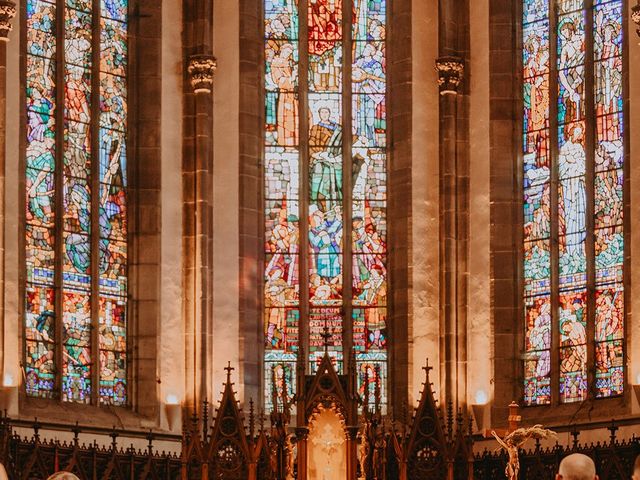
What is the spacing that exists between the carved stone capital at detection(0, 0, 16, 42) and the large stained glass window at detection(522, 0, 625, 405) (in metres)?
7.26

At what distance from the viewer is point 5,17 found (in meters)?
20.9

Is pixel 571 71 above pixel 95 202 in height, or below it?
above

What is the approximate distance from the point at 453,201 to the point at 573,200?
167 centimetres

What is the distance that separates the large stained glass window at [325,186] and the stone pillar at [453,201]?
100 centimetres

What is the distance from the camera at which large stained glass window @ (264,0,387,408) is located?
75.4 feet

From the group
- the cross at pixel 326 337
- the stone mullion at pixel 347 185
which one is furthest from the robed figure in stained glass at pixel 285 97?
the cross at pixel 326 337

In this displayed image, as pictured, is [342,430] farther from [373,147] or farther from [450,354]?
[373,147]

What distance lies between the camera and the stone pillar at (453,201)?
22.2 meters

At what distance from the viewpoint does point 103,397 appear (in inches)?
859

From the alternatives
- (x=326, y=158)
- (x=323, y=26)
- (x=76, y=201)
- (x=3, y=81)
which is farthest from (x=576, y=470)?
(x=323, y=26)

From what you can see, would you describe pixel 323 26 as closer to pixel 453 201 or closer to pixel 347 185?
pixel 347 185

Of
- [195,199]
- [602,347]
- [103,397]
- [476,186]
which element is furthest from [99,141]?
[602,347]

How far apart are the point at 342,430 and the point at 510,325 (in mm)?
3375

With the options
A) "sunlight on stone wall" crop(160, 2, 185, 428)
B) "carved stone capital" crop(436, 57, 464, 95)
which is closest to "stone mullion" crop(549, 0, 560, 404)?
"carved stone capital" crop(436, 57, 464, 95)
